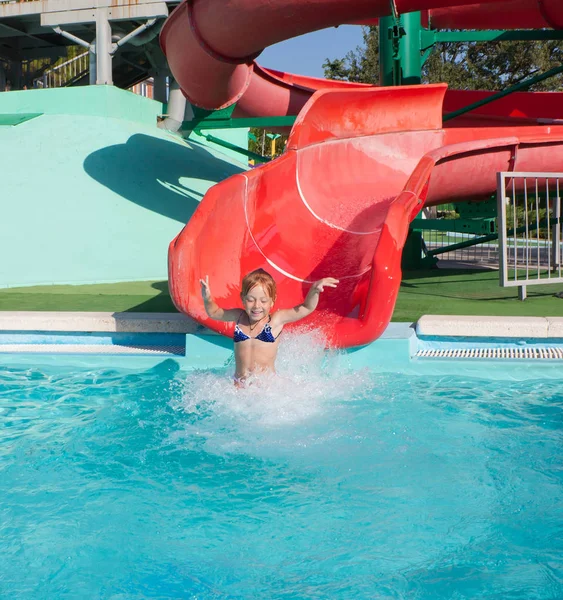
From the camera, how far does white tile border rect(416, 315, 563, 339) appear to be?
4.56 metres

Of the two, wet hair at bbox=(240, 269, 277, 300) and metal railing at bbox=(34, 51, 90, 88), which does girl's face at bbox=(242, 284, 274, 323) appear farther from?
metal railing at bbox=(34, 51, 90, 88)

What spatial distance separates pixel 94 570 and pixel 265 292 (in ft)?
6.12

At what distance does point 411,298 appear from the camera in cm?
619

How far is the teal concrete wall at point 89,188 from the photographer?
790 centimetres

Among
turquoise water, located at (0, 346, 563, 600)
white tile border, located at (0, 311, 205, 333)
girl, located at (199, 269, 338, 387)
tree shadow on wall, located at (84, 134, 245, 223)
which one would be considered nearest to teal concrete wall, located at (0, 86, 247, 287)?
tree shadow on wall, located at (84, 134, 245, 223)

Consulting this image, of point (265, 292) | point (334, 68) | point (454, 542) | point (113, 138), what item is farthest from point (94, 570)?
point (334, 68)

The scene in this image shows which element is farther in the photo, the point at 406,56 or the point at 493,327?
the point at 406,56

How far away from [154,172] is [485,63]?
22902 millimetres

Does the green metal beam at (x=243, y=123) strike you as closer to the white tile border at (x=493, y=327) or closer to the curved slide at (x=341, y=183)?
the curved slide at (x=341, y=183)

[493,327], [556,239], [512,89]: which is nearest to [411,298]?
[493,327]

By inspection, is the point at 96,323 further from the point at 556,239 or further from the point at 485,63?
the point at 485,63

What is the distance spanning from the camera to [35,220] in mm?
8055

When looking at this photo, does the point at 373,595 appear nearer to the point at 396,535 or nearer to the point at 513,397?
the point at 396,535

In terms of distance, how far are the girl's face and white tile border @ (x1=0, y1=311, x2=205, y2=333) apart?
1.21 metres
